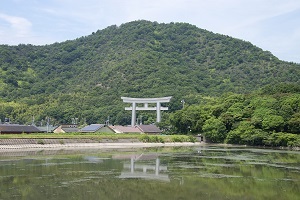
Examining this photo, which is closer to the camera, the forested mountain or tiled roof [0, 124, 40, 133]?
tiled roof [0, 124, 40, 133]

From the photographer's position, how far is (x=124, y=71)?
362 feet

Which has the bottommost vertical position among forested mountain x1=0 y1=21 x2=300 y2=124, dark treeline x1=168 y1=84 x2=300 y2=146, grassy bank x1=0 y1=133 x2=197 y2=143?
grassy bank x1=0 y1=133 x2=197 y2=143

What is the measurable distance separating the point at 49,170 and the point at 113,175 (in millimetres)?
3959

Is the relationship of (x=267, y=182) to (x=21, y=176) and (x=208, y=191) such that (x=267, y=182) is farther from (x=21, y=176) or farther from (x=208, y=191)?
(x=21, y=176)

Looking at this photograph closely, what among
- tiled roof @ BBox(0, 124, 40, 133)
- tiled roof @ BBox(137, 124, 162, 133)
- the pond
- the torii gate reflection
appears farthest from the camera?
tiled roof @ BBox(137, 124, 162, 133)

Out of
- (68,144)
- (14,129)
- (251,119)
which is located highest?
(251,119)

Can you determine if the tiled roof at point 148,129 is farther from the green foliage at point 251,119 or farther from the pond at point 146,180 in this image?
the pond at point 146,180

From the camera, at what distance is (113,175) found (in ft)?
72.1

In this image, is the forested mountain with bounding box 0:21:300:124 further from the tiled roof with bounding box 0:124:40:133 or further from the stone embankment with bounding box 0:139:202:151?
the tiled roof with bounding box 0:124:40:133

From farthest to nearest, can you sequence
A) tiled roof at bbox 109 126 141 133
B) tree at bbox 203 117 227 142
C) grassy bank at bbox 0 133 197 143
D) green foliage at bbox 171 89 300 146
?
tiled roof at bbox 109 126 141 133
tree at bbox 203 117 227 142
green foliage at bbox 171 89 300 146
grassy bank at bbox 0 133 197 143

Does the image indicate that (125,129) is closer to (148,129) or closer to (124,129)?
(124,129)

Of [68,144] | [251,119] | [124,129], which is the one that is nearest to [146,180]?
[68,144]

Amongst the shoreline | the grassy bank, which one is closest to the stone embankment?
the shoreline

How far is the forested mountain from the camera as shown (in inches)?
3647
